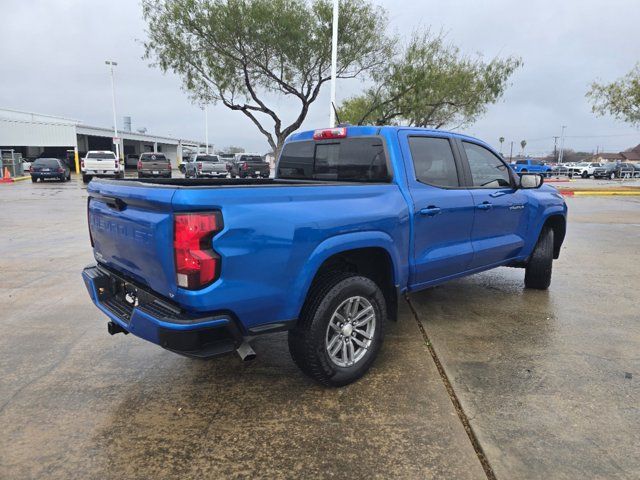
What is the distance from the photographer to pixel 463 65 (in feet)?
84.0

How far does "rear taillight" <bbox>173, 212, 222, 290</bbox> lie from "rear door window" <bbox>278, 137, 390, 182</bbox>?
1.69 meters

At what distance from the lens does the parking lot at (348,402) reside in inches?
95.7

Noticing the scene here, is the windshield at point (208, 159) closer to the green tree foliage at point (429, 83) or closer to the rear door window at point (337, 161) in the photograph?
the green tree foliage at point (429, 83)

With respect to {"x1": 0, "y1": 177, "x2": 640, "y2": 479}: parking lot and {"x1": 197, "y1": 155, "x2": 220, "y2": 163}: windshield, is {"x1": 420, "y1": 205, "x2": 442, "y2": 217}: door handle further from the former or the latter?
{"x1": 197, "y1": 155, "x2": 220, "y2": 163}: windshield

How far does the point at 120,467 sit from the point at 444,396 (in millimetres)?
2000

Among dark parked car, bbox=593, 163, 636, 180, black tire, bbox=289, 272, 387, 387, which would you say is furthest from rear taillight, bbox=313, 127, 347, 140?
dark parked car, bbox=593, 163, 636, 180

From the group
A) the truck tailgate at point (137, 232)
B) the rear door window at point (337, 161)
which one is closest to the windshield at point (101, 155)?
the rear door window at point (337, 161)

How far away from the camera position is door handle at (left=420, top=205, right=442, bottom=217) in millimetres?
3625

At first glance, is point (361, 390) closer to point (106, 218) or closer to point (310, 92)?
point (106, 218)

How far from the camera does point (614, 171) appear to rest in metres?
44.5

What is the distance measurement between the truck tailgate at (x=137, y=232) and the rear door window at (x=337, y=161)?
1.83 m

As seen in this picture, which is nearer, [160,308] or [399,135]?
[160,308]

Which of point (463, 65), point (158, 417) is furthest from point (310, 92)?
point (158, 417)

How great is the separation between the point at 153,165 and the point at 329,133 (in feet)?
86.2
